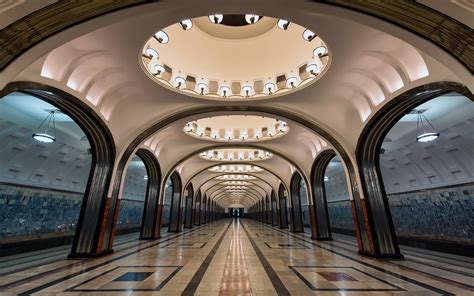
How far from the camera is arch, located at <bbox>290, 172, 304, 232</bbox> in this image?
58.8 ft

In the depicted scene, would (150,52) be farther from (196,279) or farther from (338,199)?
(338,199)

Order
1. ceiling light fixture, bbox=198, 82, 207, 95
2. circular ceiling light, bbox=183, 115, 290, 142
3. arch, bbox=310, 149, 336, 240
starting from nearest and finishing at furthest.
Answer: ceiling light fixture, bbox=198, 82, 207, 95 → arch, bbox=310, 149, 336, 240 → circular ceiling light, bbox=183, 115, 290, 142

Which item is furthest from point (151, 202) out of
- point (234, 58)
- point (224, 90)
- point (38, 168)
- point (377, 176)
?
point (377, 176)

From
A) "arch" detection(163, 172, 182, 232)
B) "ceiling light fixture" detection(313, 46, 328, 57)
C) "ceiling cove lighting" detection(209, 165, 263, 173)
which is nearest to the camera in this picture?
"ceiling light fixture" detection(313, 46, 328, 57)

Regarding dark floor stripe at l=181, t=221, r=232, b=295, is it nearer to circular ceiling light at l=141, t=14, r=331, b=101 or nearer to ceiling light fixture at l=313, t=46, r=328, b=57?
circular ceiling light at l=141, t=14, r=331, b=101

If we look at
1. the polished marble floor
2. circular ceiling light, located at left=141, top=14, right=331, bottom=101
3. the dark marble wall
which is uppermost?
circular ceiling light, located at left=141, top=14, right=331, bottom=101

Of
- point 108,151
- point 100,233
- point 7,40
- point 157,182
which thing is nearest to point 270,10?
point 7,40

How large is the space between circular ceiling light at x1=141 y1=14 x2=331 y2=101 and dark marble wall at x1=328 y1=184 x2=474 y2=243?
7542 millimetres

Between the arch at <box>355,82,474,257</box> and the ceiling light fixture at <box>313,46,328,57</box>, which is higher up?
the ceiling light fixture at <box>313,46,328,57</box>

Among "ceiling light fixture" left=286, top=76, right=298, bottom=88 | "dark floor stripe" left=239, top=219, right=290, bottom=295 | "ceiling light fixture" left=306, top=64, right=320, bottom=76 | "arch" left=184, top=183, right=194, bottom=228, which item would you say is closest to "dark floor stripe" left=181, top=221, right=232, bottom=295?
"dark floor stripe" left=239, top=219, right=290, bottom=295

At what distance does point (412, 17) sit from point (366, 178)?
643cm

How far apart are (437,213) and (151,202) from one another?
14.5 meters

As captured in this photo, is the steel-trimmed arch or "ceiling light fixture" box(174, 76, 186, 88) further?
the steel-trimmed arch

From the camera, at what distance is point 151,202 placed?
540 inches
